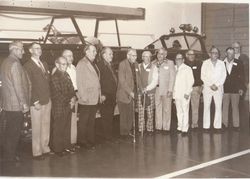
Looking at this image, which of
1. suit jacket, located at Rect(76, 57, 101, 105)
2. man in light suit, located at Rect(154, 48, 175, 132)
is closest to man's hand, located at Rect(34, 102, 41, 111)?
suit jacket, located at Rect(76, 57, 101, 105)

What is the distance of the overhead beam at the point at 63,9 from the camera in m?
4.60

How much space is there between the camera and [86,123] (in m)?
4.99

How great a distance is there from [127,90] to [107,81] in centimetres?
37

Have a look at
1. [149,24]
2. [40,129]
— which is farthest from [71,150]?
[149,24]

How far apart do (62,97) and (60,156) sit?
0.74 meters

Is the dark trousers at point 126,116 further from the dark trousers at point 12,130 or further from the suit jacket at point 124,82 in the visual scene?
the dark trousers at point 12,130

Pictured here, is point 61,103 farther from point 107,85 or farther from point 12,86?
Result: point 107,85

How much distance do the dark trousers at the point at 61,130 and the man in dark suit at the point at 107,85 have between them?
0.71 metres

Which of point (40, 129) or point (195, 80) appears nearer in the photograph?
point (40, 129)

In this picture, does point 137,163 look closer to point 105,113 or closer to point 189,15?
point 105,113

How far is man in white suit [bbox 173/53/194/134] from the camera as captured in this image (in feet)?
19.4

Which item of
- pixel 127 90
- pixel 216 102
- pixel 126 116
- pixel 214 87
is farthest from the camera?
pixel 216 102

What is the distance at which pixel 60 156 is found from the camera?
472 centimetres

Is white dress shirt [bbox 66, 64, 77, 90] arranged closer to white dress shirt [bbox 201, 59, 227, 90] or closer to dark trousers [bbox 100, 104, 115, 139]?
dark trousers [bbox 100, 104, 115, 139]
